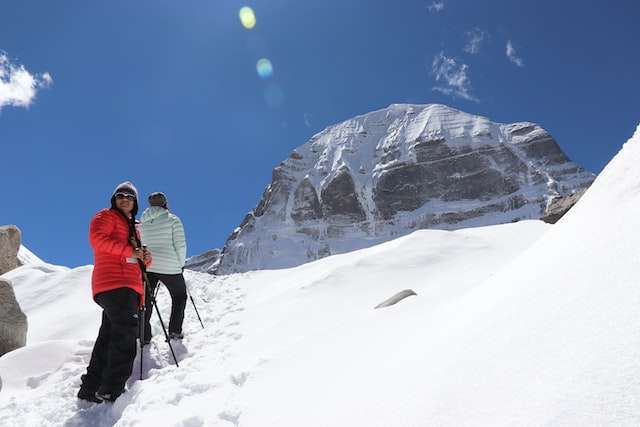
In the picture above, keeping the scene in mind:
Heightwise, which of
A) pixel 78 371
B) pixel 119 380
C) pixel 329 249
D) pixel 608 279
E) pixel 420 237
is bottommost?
pixel 608 279

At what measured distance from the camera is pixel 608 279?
209 centimetres

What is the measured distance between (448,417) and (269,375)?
223cm

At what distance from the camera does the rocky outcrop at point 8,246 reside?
1923 cm

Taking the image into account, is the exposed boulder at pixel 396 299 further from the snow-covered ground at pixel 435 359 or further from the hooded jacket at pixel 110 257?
the hooded jacket at pixel 110 257

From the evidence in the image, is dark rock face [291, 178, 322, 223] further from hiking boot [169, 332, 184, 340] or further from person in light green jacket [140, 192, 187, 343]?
hiking boot [169, 332, 184, 340]

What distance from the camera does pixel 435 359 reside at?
2.49 metres

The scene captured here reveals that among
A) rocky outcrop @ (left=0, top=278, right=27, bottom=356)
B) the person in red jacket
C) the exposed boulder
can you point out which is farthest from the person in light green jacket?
the exposed boulder

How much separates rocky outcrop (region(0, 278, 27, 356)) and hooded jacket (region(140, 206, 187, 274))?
2.65 metres

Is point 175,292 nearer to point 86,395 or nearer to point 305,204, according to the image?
point 86,395

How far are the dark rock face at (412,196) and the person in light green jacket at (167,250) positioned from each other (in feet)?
479

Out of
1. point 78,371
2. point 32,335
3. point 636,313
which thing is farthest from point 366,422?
point 32,335

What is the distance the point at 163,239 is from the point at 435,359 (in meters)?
5.05

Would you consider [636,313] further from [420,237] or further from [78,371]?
[420,237]

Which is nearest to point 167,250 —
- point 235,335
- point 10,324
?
point 235,335
